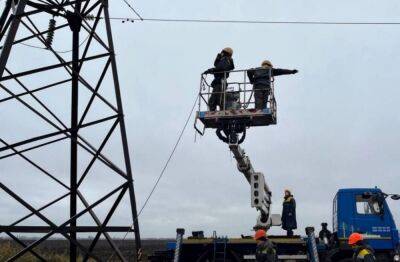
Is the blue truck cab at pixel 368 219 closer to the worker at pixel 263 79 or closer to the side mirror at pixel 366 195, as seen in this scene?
the side mirror at pixel 366 195

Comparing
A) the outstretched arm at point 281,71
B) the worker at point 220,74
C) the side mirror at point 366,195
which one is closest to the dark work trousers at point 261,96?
the outstretched arm at point 281,71

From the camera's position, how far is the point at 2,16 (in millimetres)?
11992

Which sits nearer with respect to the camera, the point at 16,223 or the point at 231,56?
the point at 16,223

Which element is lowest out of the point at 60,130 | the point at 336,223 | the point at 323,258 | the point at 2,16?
the point at 323,258

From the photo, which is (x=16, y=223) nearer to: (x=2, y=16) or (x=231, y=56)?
(x=2, y=16)

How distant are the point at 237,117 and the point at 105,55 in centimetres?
442

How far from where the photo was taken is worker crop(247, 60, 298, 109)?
51.2 ft

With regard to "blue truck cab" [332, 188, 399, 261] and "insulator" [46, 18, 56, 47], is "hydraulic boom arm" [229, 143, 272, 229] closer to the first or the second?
"blue truck cab" [332, 188, 399, 261]

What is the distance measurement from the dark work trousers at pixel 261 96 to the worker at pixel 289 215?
3509 millimetres

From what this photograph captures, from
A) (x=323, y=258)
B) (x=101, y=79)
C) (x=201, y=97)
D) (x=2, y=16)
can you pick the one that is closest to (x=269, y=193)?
(x=323, y=258)

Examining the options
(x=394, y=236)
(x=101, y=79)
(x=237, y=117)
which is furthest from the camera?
(x=394, y=236)

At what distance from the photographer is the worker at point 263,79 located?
15.6m

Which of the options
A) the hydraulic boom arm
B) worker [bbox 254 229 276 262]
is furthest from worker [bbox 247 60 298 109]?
worker [bbox 254 229 276 262]

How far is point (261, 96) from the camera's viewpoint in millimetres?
15648
